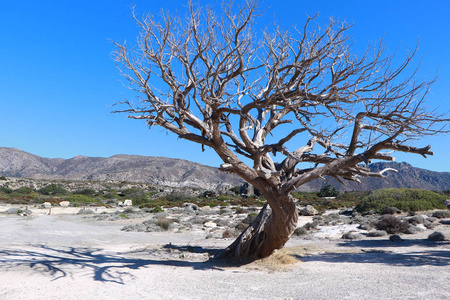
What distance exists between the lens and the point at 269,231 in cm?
888

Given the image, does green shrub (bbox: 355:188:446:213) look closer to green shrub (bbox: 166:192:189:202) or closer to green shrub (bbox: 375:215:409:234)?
green shrub (bbox: 375:215:409:234)

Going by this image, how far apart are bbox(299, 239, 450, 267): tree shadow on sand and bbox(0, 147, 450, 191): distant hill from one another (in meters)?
74.0

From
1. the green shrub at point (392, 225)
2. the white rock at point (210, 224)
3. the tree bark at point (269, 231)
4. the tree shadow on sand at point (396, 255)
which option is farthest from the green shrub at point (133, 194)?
the tree bark at point (269, 231)

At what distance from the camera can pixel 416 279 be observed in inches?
265

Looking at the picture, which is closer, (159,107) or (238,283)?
(238,283)

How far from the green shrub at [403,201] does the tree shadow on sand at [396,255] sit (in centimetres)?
1107

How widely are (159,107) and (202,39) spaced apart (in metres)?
1.73

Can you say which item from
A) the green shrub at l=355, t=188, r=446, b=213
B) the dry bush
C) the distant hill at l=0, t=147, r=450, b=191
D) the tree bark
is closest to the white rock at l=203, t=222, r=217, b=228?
the green shrub at l=355, t=188, r=446, b=213

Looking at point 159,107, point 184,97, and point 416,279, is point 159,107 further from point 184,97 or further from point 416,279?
point 416,279

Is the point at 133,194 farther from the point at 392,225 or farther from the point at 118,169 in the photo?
the point at 118,169

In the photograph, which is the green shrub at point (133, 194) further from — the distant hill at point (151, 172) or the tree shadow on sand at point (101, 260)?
the tree shadow on sand at point (101, 260)

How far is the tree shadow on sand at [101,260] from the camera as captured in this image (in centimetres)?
745

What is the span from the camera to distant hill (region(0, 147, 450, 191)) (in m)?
101

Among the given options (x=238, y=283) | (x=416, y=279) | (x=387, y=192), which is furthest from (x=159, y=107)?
(x=387, y=192)
